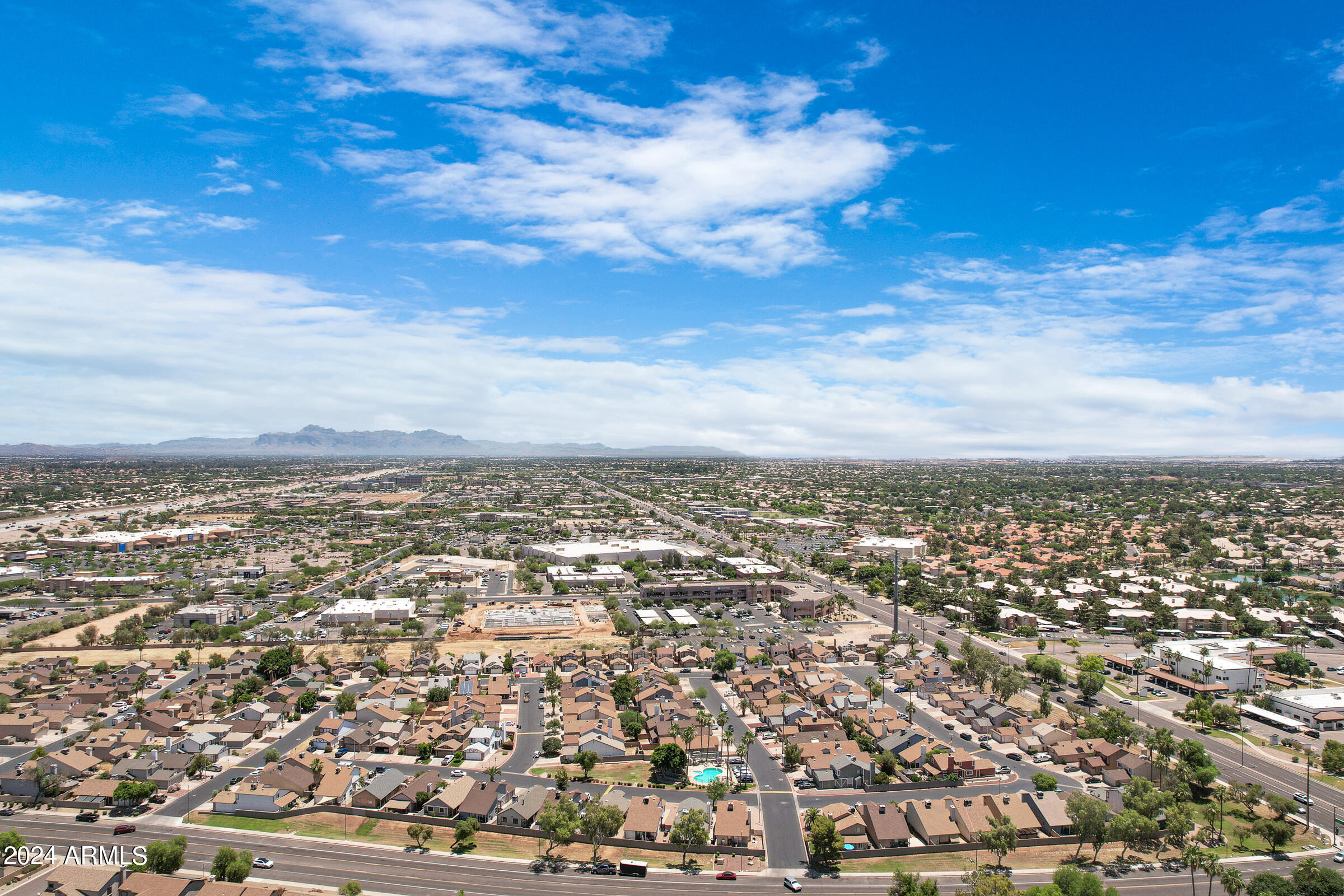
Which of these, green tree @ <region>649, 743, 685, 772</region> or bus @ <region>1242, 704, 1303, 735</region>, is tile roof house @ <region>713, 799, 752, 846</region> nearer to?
green tree @ <region>649, 743, 685, 772</region>

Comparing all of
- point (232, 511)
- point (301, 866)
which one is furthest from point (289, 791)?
point (232, 511)

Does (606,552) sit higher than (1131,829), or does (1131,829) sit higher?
(606,552)

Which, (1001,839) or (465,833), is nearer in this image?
(1001,839)

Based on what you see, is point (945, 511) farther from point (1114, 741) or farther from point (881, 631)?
point (1114, 741)

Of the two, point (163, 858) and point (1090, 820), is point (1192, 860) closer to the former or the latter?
point (1090, 820)

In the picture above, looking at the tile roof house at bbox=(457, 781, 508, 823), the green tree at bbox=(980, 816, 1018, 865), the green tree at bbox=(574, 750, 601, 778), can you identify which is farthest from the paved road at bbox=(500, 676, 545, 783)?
the green tree at bbox=(980, 816, 1018, 865)

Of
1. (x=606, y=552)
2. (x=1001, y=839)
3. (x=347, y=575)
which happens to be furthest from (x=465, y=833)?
(x=606, y=552)

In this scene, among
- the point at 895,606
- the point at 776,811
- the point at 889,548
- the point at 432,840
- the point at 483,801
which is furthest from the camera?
the point at 889,548
